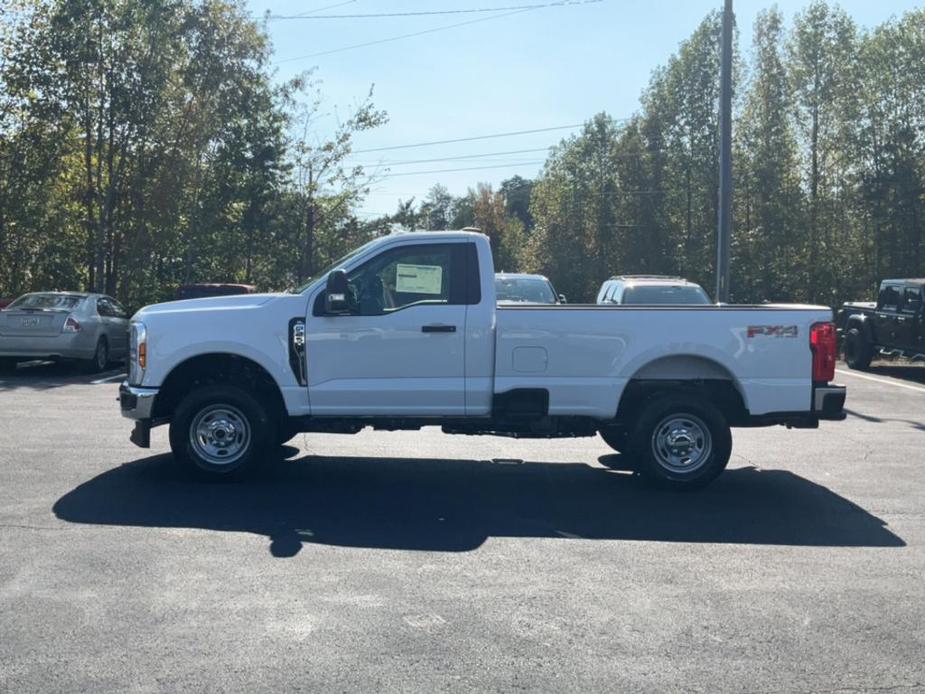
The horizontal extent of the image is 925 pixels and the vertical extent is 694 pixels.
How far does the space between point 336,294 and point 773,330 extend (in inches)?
145

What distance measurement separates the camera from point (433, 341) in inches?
354

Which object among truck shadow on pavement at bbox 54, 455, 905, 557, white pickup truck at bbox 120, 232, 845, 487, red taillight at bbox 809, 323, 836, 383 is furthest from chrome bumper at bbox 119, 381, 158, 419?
red taillight at bbox 809, 323, 836, 383

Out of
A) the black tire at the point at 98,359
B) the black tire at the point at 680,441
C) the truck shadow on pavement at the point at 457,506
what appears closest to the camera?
the truck shadow on pavement at the point at 457,506

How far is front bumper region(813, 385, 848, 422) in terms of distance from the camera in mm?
9023

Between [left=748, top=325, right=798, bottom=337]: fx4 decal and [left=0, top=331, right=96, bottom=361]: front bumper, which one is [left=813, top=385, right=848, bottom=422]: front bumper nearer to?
[left=748, top=325, right=798, bottom=337]: fx4 decal

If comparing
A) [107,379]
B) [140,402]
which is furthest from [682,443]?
[107,379]

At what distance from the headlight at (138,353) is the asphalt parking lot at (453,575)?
2.86 ft

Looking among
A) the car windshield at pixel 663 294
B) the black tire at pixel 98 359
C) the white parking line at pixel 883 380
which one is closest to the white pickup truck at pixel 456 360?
the car windshield at pixel 663 294

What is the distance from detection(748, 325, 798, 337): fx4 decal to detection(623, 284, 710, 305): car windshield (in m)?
A: 8.94

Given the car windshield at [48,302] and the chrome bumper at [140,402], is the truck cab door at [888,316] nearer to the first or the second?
the car windshield at [48,302]

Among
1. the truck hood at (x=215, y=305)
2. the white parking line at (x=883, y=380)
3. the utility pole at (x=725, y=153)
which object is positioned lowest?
Answer: the white parking line at (x=883, y=380)

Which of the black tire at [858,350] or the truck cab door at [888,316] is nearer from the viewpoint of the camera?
the truck cab door at [888,316]

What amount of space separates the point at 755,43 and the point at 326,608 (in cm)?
4498

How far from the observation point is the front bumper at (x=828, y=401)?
29.6 feet
